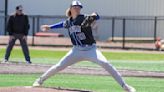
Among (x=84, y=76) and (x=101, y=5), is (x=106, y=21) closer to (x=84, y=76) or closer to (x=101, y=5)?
(x=101, y=5)

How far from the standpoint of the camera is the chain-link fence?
141 feet

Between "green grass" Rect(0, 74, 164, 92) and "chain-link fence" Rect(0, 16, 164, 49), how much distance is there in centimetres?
2340

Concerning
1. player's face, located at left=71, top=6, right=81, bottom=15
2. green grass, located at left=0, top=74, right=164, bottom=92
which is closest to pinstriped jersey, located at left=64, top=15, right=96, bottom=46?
player's face, located at left=71, top=6, right=81, bottom=15

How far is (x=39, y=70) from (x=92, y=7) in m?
26.5

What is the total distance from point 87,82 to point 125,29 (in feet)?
88.8

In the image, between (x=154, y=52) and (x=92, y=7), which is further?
(x=92, y=7)

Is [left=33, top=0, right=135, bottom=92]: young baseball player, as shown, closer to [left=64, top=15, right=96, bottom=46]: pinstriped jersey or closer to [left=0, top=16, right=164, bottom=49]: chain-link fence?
[left=64, top=15, right=96, bottom=46]: pinstriped jersey

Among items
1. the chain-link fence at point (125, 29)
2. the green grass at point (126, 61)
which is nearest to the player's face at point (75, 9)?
the green grass at point (126, 61)

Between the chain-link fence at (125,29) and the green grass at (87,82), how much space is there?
23397mm

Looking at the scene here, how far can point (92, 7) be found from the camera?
1860 inches

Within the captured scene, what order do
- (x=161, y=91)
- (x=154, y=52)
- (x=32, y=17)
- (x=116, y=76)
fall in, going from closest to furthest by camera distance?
(x=116, y=76) < (x=161, y=91) < (x=154, y=52) < (x=32, y=17)

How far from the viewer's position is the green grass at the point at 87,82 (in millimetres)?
15320

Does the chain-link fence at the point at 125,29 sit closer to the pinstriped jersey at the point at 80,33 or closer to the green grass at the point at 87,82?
the green grass at the point at 87,82

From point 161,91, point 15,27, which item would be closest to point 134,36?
point 15,27
